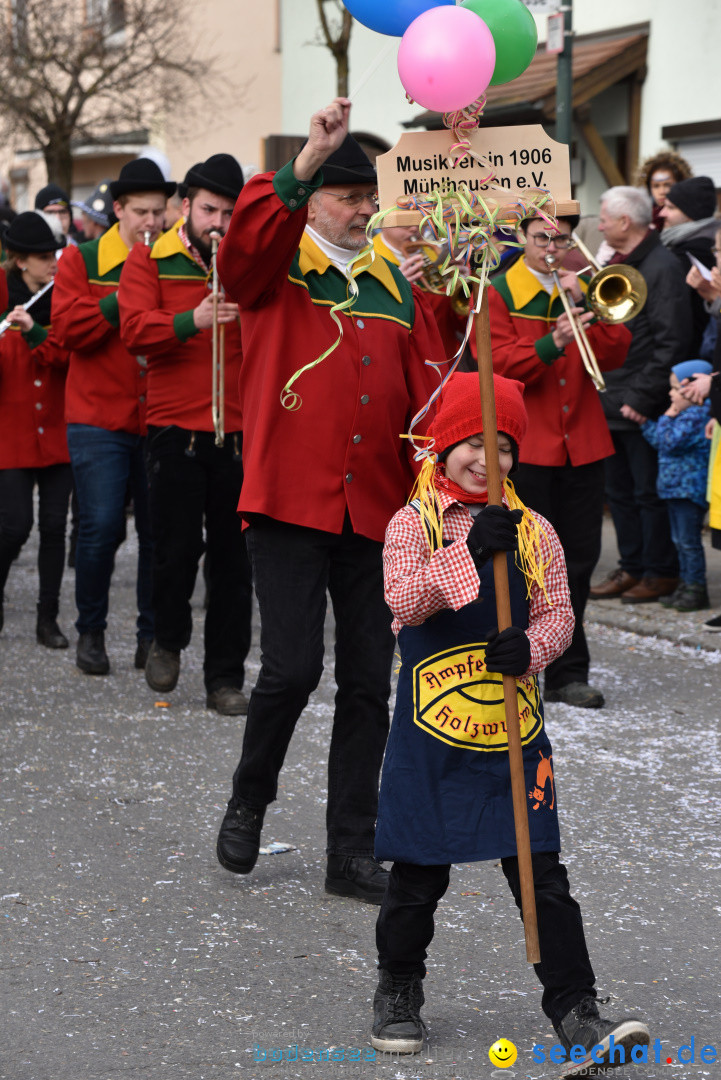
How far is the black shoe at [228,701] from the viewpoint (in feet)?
22.3

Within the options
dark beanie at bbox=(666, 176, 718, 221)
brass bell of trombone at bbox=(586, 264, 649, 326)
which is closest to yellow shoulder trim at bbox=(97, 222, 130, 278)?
brass bell of trombone at bbox=(586, 264, 649, 326)

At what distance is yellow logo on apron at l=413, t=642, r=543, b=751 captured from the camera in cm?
360

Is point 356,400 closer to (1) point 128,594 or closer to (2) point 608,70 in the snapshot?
(1) point 128,594

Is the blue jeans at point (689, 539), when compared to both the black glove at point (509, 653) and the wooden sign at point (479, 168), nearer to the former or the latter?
the wooden sign at point (479, 168)

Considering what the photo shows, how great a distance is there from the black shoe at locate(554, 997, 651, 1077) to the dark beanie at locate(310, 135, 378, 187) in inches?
91.7

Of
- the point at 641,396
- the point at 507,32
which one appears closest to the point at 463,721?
the point at 507,32

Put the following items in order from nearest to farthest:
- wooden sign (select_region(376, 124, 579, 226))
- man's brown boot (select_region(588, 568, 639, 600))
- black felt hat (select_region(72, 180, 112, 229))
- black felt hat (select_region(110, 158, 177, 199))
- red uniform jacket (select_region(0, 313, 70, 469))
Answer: wooden sign (select_region(376, 124, 579, 226)) < black felt hat (select_region(110, 158, 177, 199)) < red uniform jacket (select_region(0, 313, 70, 469)) < man's brown boot (select_region(588, 568, 639, 600)) < black felt hat (select_region(72, 180, 112, 229))

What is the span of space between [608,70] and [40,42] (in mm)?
8619

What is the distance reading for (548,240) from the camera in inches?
266

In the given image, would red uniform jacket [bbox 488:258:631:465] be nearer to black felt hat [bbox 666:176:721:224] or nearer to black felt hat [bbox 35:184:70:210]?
black felt hat [bbox 666:176:721:224]

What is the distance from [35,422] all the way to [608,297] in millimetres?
3079

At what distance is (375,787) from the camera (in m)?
4.74

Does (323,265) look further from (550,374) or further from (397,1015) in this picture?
(550,374)

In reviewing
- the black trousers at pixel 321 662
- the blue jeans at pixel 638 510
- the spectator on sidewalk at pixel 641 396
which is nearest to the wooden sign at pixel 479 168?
the black trousers at pixel 321 662
